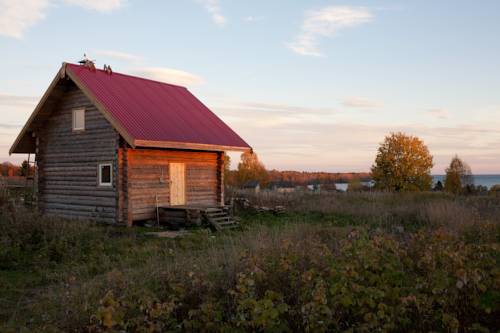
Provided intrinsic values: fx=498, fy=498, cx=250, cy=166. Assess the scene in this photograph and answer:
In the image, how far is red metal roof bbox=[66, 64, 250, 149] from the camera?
18828 mm

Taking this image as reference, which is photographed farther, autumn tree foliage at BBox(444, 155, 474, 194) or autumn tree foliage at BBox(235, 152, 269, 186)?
autumn tree foliage at BBox(235, 152, 269, 186)

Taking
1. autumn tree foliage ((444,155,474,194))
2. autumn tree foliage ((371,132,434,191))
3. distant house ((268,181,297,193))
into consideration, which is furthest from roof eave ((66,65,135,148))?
autumn tree foliage ((444,155,474,194))

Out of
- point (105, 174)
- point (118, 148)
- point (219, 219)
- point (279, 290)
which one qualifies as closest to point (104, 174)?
point (105, 174)

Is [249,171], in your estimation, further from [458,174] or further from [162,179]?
[162,179]

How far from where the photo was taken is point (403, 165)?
41594 millimetres

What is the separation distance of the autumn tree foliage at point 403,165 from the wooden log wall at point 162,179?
23.0 meters

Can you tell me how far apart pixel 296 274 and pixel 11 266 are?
25.0ft

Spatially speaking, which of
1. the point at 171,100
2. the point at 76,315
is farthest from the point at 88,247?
the point at 171,100

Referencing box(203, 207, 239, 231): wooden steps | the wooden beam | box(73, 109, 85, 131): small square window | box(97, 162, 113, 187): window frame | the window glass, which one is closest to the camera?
the wooden beam

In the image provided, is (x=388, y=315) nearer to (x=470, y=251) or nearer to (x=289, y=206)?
(x=470, y=251)

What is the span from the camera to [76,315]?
6188 millimetres

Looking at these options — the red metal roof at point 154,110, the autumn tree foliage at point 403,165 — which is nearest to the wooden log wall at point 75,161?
the red metal roof at point 154,110

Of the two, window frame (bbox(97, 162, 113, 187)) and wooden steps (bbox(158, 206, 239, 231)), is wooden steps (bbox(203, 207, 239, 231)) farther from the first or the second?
window frame (bbox(97, 162, 113, 187))

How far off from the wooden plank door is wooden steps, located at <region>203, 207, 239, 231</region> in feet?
6.41
